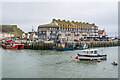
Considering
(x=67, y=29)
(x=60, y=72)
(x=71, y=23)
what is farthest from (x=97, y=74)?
(x=71, y=23)

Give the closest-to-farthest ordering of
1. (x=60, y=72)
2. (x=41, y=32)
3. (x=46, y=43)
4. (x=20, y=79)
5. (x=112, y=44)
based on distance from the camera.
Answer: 1. (x=20, y=79)
2. (x=60, y=72)
3. (x=46, y=43)
4. (x=41, y=32)
5. (x=112, y=44)

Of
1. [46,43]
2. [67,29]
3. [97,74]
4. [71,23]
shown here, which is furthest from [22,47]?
[97,74]

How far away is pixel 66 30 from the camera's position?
95188 millimetres

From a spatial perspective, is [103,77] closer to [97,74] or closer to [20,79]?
[97,74]

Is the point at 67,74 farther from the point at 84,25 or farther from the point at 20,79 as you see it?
the point at 84,25

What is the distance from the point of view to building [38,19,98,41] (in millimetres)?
86581

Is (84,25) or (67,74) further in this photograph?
(84,25)

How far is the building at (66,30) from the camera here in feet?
284

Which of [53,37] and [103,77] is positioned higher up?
[53,37]

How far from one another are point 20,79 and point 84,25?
88.8m

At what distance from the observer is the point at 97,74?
24609 millimetres

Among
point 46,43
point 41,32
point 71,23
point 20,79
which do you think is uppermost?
point 71,23

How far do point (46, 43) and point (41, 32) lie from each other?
74.4 ft

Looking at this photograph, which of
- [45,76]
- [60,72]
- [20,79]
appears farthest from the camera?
[60,72]
